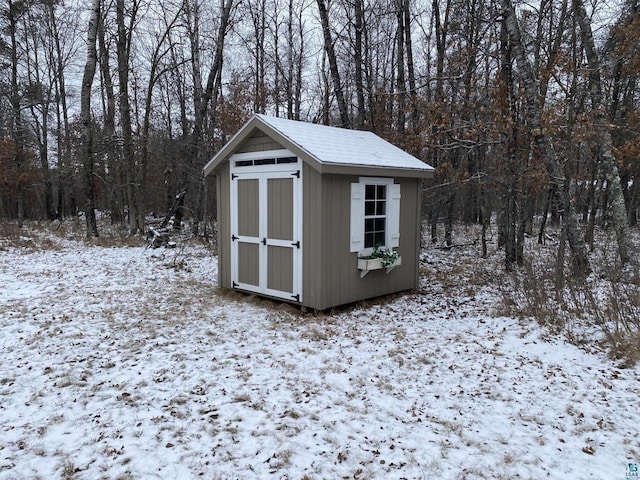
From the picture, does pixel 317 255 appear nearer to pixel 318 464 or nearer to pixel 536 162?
pixel 318 464

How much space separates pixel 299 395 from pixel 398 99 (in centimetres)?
957

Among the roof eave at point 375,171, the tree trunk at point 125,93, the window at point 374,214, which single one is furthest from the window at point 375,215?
the tree trunk at point 125,93

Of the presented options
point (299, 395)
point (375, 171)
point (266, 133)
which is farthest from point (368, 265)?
point (299, 395)

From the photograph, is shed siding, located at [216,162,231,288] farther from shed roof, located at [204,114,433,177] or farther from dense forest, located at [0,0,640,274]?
dense forest, located at [0,0,640,274]

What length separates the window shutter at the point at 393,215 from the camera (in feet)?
22.6

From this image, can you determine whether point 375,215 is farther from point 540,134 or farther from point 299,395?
point 299,395

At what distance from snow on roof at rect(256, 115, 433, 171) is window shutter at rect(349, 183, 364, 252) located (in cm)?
40

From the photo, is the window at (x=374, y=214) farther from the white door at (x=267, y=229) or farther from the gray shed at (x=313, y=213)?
the white door at (x=267, y=229)

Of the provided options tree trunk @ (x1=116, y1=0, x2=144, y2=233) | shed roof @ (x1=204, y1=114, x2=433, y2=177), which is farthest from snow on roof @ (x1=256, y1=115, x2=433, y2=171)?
tree trunk @ (x1=116, y1=0, x2=144, y2=233)

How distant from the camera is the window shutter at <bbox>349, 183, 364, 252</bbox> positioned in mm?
6332

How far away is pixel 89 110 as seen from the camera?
1277 centimetres

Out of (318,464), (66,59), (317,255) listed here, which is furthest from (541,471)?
(66,59)

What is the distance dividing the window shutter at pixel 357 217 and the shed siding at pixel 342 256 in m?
0.08

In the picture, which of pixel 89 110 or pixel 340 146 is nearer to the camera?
pixel 340 146
